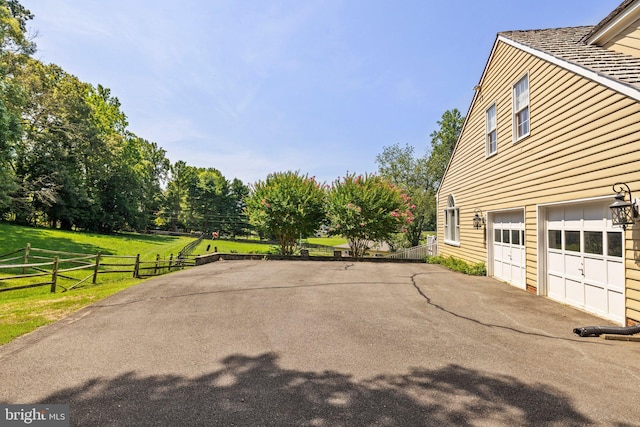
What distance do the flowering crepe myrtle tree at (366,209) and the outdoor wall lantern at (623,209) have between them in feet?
35.1

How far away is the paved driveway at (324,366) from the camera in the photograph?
2.68 meters

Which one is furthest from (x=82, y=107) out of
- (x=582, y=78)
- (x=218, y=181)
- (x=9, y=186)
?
(x=582, y=78)

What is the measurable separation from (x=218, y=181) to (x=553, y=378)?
56726 millimetres

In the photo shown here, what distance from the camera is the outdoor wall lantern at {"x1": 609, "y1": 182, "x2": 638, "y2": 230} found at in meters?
4.83

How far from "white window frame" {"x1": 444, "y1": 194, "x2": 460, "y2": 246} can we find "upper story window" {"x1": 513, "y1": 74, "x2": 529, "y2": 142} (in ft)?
17.3

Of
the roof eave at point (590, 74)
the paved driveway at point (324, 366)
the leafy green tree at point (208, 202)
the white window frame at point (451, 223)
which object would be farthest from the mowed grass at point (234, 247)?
the roof eave at point (590, 74)

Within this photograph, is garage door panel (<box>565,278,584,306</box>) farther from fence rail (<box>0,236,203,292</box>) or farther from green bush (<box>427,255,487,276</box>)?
fence rail (<box>0,236,203,292</box>)

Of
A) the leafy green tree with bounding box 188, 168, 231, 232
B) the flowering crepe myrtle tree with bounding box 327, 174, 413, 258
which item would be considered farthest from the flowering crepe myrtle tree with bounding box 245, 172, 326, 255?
the leafy green tree with bounding box 188, 168, 231, 232

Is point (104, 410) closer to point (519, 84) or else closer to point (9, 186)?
point (519, 84)

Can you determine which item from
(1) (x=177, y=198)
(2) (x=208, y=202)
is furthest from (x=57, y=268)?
(1) (x=177, y=198)

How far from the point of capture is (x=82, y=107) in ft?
89.3

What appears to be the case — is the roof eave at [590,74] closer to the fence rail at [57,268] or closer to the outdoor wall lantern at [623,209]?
the outdoor wall lantern at [623,209]

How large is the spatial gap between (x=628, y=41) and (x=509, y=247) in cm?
566

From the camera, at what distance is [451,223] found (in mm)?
14625
